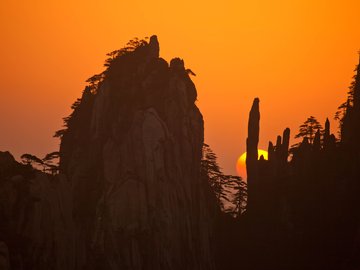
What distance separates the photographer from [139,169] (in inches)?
4555

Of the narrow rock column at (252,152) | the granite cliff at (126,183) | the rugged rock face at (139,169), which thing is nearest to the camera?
the granite cliff at (126,183)

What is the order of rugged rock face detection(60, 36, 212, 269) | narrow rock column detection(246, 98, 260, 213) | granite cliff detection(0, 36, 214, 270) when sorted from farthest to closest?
narrow rock column detection(246, 98, 260, 213) < rugged rock face detection(60, 36, 212, 269) < granite cliff detection(0, 36, 214, 270)

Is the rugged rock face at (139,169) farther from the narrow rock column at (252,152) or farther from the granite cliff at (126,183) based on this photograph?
the narrow rock column at (252,152)

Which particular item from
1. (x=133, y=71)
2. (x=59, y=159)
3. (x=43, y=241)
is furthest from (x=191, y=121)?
(x=43, y=241)

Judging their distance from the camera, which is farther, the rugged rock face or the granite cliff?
the rugged rock face

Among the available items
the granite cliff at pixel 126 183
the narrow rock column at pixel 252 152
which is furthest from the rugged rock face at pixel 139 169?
the narrow rock column at pixel 252 152

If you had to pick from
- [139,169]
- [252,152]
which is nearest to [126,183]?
[139,169]

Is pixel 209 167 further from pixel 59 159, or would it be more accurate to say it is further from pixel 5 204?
pixel 5 204

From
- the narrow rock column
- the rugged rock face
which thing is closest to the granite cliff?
the rugged rock face

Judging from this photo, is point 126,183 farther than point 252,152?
No

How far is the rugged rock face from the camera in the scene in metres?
113

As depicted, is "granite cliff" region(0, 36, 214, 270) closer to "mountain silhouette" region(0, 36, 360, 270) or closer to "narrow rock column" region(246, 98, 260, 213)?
"mountain silhouette" region(0, 36, 360, 270)

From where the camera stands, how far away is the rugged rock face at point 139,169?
4451 inches

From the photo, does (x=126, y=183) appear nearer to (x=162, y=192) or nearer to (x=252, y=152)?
(x=162, y=192)
